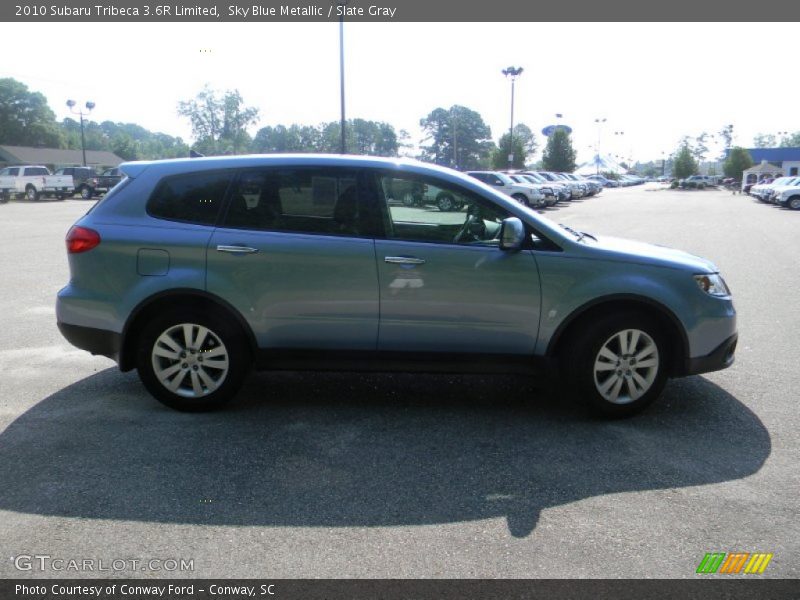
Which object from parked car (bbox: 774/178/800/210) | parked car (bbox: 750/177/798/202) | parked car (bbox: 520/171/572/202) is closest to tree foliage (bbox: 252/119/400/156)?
parked car (bbox: 520/171/572/202)

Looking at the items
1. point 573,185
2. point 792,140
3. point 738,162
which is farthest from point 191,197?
point 792,140

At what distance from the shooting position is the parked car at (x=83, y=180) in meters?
39.6

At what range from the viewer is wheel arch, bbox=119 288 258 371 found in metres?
4.54

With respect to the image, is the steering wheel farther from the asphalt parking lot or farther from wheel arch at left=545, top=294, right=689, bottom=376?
the asphalt parking lot

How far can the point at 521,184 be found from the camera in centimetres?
2886

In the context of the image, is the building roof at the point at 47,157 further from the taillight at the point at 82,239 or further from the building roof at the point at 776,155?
A: the building roof at the point at 776,155

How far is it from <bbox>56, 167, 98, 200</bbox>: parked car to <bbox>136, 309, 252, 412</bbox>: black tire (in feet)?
129

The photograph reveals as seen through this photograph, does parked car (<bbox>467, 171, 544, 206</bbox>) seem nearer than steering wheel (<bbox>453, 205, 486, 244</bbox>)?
No

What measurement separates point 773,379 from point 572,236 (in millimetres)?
2375

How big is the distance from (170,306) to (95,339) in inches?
24.3

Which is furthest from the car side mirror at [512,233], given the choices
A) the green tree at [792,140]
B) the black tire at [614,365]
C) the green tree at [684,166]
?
the green tree at [792,140]

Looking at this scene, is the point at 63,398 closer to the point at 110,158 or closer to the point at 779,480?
the point at 779,480

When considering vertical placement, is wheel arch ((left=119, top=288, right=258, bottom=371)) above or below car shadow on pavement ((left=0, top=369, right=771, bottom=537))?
above

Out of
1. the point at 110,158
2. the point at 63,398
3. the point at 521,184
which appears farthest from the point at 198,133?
the point at 63,398
